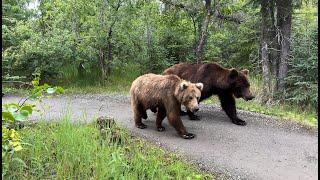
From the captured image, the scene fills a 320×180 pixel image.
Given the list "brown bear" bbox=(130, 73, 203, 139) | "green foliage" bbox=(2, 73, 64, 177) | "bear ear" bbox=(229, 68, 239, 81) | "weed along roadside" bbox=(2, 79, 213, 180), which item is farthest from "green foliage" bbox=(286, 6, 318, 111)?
"green foliage" bbox=(2, 73, 64, 177)

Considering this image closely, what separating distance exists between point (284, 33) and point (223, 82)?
3.87 metres

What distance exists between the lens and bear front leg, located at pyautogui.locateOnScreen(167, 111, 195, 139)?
6.52 meters

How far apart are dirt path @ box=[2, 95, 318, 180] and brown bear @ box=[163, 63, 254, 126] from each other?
29 cm

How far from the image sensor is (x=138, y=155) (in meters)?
5.16

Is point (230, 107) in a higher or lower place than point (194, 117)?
Answer: higher

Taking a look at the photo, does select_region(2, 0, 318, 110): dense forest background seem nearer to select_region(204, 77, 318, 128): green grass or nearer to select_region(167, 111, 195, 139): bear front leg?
select_region(204, 77, 318, 128): green grass

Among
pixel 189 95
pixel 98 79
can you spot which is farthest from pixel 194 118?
pixel 98 79

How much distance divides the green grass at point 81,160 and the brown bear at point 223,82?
7.75 ft

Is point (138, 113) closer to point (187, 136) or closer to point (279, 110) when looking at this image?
point (187, 136)

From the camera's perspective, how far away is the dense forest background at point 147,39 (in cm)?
1088

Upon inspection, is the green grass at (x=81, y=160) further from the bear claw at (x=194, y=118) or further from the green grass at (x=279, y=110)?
the green grass at (x=279, y=110)

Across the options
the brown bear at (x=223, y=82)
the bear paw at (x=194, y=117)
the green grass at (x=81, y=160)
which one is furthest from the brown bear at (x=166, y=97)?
the brown bear at (x=223, y=82)

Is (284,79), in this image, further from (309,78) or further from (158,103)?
(158,103)

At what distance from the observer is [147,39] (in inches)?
492
